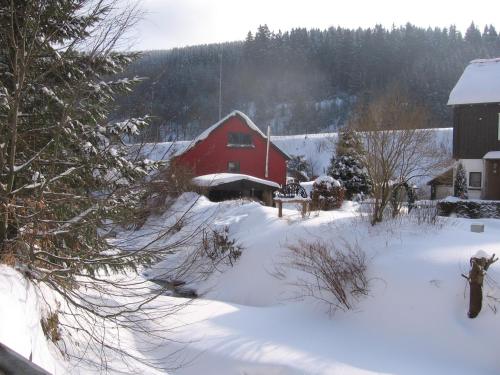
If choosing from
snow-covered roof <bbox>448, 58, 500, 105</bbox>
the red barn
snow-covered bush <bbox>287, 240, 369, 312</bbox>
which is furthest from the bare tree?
the red barn

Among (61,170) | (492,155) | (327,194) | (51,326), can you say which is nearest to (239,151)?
(327,194)

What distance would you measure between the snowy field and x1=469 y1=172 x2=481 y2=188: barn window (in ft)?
44.9

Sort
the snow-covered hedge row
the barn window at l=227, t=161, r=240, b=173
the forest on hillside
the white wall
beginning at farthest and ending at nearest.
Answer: the forest on hillside → the barn window at l=227, t=161, r=240, b=173 → the white wall → the snow-covered hedge row

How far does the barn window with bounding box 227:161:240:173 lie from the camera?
34.9 meters

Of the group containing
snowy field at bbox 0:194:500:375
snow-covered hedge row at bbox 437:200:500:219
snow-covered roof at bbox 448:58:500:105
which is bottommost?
snowy field at bbox 0:194:500:375

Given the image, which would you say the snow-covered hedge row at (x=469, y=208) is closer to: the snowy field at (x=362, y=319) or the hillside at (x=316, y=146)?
the snowy field at (x=362, y=319)

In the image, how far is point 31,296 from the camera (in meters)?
5.73

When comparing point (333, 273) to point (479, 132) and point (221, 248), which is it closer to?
point (221, 248)

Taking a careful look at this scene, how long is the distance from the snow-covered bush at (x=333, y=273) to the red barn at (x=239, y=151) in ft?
66.3

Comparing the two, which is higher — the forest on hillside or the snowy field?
the forest on hillside

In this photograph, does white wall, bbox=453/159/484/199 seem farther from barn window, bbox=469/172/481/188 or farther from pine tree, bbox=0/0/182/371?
pine tree, bbox=0/0/182/371

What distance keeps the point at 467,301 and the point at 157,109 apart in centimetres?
685

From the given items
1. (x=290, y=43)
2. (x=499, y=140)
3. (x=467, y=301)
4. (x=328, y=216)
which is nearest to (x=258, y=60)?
(x=290, y=43)

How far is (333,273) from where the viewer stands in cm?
1150
